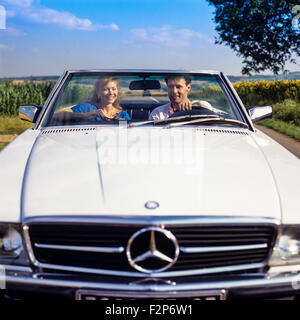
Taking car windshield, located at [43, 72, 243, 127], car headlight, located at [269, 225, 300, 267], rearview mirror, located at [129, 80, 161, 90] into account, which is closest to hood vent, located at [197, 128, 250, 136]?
car windshield, located at [43, 72, 243, 127]

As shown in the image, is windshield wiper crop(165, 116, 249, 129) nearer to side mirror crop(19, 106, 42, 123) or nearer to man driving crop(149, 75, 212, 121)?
man driving crop(149, 75, 212, 121)

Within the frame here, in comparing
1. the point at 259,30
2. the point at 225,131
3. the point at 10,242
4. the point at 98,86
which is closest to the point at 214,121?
the point at 225,131

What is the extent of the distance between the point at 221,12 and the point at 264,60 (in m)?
4.33

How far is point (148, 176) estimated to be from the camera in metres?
2.37

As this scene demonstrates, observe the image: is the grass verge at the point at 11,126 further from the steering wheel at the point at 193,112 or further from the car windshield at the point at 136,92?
the steering wheel at the point at 193,112

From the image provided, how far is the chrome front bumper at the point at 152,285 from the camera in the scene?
79.1 inches

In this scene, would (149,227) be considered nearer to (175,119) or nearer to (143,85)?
(175,119)

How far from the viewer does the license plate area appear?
2.00 meters

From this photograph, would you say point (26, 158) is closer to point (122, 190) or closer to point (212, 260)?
point (122, 190)

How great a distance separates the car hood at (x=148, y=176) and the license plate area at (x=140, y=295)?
362 mm

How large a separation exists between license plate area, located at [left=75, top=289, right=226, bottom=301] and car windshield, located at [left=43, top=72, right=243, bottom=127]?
1.82 m

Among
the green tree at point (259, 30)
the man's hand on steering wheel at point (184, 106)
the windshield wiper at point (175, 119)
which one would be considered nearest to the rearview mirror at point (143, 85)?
the man's hand on steering wheel at point (184, 106)

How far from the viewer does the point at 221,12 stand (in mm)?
26328
